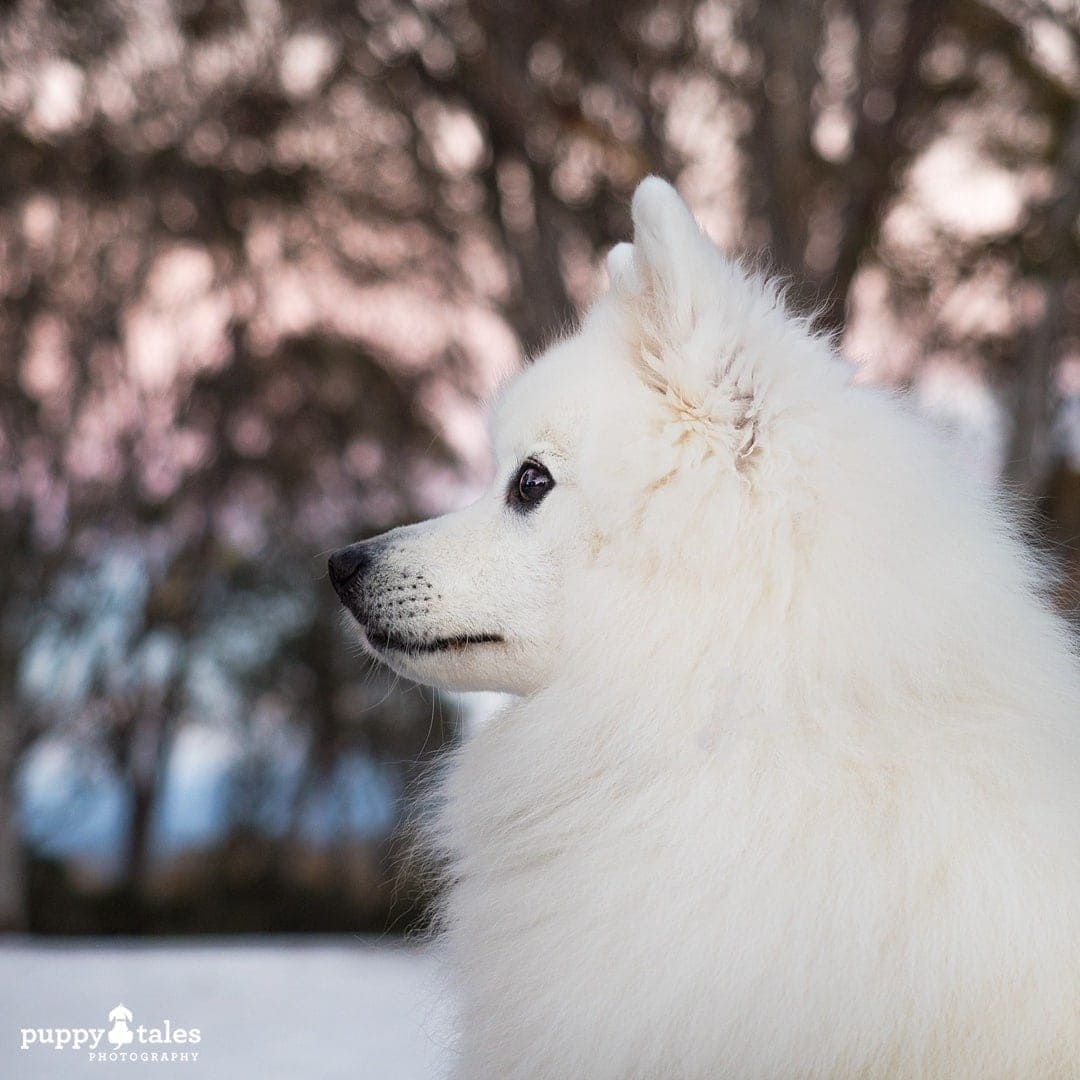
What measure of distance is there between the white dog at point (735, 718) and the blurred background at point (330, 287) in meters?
3.83

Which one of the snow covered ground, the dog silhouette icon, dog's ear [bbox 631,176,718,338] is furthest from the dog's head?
the dog silhouette icon

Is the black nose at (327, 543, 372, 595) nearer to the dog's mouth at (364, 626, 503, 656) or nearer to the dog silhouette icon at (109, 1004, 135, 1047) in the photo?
the dog's mouth at (364, 626, 503, 656)

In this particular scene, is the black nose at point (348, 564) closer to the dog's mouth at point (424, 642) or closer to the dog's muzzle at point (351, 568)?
the dog's muzzle at point (351, 568)

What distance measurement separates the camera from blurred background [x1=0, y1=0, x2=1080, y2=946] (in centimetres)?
716

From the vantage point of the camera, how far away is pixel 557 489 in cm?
230

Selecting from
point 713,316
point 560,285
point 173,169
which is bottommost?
point 713,316

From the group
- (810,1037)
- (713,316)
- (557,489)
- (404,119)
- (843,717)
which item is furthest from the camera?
(404,119)

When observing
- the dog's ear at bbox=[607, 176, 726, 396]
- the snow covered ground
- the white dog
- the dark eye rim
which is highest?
the dog's ear at bbox=[607, 176, 726, 396]

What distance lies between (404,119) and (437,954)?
707 centimetres

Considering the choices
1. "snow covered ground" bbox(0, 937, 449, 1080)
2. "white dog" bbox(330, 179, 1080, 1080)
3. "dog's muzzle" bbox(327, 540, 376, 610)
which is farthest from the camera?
"snow covered ground" bbox(0, 937, 449, 1080)

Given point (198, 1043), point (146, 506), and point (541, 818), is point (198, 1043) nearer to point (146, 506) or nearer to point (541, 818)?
point (541, 818)

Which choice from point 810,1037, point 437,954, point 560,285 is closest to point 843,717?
point 810,1037

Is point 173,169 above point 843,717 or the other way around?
above

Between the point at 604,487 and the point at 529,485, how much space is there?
0.70 feet
